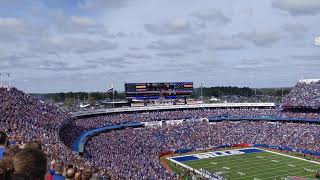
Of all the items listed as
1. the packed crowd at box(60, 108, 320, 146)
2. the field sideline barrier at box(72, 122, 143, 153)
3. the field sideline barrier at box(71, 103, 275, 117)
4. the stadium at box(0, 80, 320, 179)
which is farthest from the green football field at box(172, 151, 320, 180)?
the field sideline barrier at box(71, 103, 275, 117)

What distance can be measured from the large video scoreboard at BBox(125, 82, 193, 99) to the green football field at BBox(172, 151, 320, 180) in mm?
19897

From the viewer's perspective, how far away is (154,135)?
189ft

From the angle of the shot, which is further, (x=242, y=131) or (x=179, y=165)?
(x=242, y=131)

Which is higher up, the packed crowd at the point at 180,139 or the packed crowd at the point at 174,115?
the packed crowd at the point at 174,115

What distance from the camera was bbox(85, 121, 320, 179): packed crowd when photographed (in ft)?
134

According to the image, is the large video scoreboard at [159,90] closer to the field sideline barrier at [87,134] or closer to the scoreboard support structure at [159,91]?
the scoreboard support structure at [159,91]

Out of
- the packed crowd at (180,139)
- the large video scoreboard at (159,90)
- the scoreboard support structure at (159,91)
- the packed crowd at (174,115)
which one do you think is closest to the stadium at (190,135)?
the packed crowd at (180,139)

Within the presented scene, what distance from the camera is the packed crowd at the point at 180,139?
40906mm

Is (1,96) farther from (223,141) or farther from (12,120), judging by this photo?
(223,141)

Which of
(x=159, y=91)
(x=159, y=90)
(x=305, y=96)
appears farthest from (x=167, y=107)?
(x=305, y=96)

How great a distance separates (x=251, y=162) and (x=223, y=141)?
36.6 ft

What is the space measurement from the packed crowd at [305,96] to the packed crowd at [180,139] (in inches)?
187

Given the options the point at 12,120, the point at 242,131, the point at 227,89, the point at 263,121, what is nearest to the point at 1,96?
the point at 12,120

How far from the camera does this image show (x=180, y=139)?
57312 millimetres
